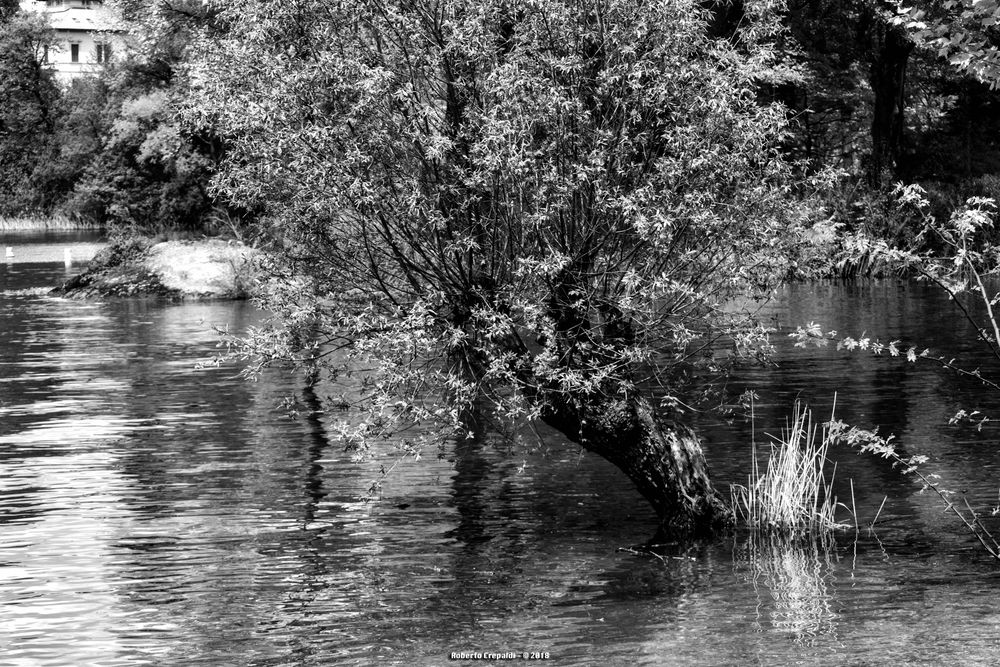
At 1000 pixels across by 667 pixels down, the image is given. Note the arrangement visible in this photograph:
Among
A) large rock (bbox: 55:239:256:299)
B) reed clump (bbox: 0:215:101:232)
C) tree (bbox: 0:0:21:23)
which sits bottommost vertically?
large rock (bbox: 55:239:256:299)

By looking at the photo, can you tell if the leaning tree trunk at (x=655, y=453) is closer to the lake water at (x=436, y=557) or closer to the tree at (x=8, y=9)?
the lake water at (x=436, y=557)

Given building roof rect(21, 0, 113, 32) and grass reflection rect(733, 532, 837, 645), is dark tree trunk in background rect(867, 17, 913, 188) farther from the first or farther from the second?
building roof rect(21, 0, 113, 32)

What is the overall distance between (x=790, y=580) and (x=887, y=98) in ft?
154

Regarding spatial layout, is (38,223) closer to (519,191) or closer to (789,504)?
(519,191)

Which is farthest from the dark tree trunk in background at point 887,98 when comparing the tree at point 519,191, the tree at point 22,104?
the tree at point 22,104

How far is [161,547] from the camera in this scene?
15227 mm

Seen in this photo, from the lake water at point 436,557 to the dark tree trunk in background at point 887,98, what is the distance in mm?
31340

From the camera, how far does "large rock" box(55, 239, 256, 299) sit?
50.9 m

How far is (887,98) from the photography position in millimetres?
56875

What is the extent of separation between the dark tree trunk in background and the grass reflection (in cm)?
4183

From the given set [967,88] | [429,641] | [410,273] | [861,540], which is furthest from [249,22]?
[967,88]

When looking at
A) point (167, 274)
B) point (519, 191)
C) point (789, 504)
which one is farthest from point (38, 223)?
point (789, 504)

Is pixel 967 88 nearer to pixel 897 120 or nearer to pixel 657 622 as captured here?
pixel 897 120

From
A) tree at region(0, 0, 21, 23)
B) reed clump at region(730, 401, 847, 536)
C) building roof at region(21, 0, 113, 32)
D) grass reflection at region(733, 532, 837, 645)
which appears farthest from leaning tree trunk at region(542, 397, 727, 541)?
building roof at region(21, 0, 113, 32)
